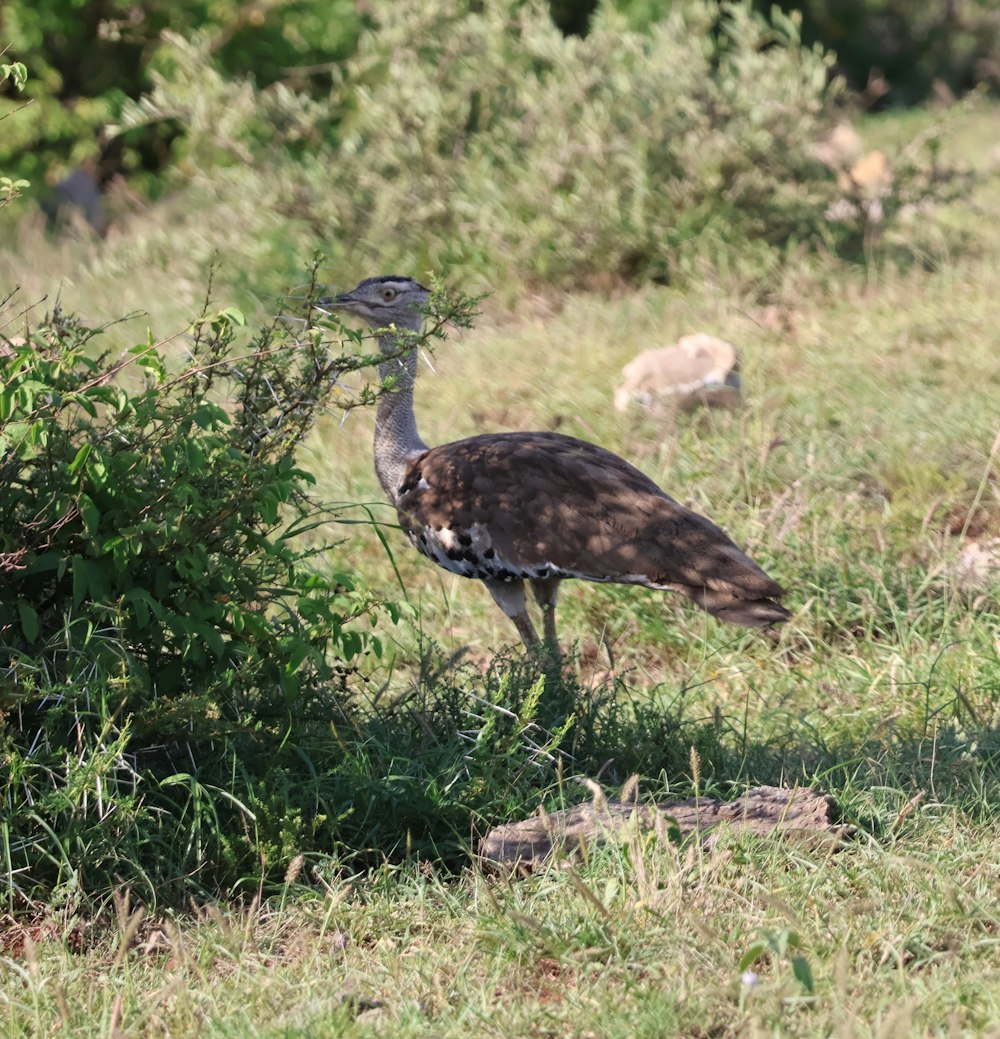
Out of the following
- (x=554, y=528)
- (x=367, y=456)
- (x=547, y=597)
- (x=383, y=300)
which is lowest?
(x=367, y=456)

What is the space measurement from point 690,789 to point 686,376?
3.06 meters

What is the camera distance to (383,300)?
5.41m

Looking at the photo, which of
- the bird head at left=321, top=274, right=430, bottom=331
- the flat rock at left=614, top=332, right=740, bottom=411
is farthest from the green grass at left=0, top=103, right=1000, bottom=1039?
the bird head at left=321, top=274, right=430, bottom=331

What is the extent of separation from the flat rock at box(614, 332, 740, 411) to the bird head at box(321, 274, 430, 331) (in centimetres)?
144

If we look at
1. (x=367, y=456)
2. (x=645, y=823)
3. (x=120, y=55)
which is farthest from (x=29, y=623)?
(x=120, y=55)

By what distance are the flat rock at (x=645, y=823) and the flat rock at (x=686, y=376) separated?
10.3ft

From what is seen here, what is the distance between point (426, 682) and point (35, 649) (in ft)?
3.45

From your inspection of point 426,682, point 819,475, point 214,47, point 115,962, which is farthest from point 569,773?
point 214,47

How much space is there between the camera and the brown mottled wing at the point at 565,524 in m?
4.34

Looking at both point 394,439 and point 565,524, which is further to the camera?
point 394,439

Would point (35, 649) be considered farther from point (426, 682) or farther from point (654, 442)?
point (654, 442)

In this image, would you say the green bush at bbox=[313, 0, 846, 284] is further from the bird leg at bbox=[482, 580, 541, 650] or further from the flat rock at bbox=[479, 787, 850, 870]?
the flat rock at bbox=[479, 787, 850, 870]

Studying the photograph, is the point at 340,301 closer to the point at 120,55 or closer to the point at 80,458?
the point at 80,458

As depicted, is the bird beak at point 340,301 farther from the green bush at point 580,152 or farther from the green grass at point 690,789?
the green bush at point 580,152
